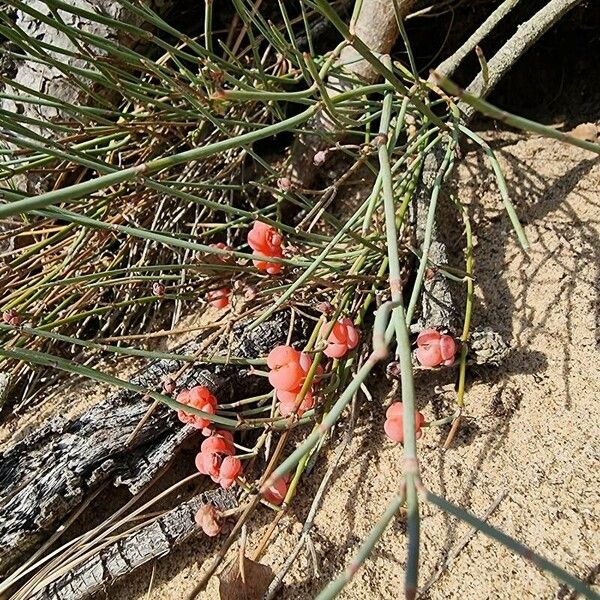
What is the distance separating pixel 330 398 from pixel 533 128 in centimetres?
51

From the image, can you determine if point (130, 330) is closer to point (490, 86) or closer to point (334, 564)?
point (334, 564)

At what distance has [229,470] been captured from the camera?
861 millimetres

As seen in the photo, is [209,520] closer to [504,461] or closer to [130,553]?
[130,553]

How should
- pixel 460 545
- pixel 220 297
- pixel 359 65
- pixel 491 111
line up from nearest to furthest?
pixel 491 111 → pixel 460 545 → pixel 220 297 → pixel 359 65

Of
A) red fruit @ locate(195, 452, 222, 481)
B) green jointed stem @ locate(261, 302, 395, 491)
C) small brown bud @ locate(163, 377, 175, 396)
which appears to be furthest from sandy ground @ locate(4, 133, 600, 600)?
green jointed stem @ locate(261, 302, 395, 491)

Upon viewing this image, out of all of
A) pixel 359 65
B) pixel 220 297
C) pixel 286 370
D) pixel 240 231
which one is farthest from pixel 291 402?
pixel 359 65

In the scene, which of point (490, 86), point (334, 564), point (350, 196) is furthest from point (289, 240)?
point (334, 564)

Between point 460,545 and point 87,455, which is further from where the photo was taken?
point 87,455

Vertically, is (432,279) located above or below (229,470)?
above

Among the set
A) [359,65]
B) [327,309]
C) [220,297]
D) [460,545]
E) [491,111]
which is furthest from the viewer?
[359,65]

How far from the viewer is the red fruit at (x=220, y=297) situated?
3.54 feet

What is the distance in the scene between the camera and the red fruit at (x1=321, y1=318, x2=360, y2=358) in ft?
2.92

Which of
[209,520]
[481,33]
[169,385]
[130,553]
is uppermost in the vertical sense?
[481,33]

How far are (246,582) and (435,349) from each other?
0.38 meters
